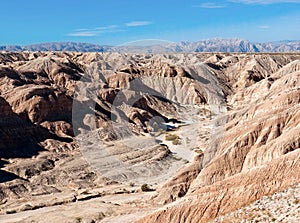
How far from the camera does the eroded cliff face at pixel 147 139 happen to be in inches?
958

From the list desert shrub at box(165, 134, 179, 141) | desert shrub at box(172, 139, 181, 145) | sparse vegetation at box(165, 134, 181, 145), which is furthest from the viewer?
desert shrub at box(165, 134, 179, 141)

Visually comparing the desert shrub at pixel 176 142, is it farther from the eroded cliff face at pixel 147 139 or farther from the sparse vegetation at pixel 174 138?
the eroded cliff face at pixel 147 139

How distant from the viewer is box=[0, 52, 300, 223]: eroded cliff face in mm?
24328

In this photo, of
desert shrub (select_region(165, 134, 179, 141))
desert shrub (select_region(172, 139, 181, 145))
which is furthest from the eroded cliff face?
desert shrub (select_region(165, 134, 179, 141))

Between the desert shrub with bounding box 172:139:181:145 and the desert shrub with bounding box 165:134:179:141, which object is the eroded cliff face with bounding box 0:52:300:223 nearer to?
the desert shrub with bounding box 172:139:181:145

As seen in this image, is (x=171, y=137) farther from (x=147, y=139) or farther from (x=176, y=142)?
(x=147, y=139)

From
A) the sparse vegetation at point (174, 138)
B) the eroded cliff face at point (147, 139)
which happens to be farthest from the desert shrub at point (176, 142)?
the eroded cliff face at point (147, 139)

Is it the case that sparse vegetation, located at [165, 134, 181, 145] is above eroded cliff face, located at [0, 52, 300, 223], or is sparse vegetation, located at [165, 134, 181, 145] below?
below

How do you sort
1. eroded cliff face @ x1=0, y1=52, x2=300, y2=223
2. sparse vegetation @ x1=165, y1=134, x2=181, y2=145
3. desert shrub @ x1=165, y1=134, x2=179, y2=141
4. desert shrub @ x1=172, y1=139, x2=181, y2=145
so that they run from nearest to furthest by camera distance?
eroded cliff face @ x1=0, y1=52, x2=300, y2=223, desert shrub @ x1=172, y1=139, x2=181, y2=145, sparse vegetation @ x1=165, y1=134, x2=181, y2=145, desert shrub @ x1=165, y1=134, x2=179, y2=141

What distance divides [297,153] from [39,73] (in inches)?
3618

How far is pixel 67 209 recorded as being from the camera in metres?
37.3

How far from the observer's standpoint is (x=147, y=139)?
6938 centimetres

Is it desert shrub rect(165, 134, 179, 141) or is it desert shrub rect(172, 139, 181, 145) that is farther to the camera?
desert shrub rect(165, 134, 179, 141)

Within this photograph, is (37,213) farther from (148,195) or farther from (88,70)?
(88,70)
